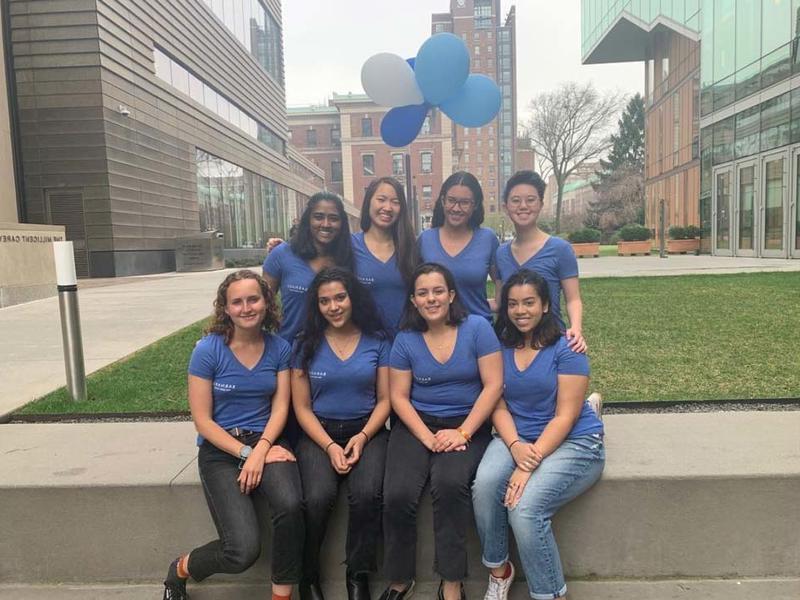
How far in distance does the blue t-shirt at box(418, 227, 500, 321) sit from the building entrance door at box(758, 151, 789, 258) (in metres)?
19.7

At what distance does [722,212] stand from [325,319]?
24.5 meters

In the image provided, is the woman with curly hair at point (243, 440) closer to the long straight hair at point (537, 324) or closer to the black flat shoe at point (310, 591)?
the black flat shoe at point (310, 591)

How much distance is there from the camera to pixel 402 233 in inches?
128

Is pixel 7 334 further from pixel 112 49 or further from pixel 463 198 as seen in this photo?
pixel 112 49

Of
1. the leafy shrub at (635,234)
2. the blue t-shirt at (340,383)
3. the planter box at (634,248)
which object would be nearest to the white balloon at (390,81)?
the blue t-shirt at (340,383)

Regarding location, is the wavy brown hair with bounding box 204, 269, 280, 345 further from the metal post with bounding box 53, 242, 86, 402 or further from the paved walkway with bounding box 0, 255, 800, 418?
the paved walkway with bounding box 0, 255, 800, 418

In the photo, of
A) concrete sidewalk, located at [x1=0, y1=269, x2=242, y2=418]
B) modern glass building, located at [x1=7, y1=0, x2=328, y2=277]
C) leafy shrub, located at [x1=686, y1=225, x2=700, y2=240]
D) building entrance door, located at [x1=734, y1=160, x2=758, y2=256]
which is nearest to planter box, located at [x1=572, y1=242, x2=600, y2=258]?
leafy shrub, located at [x1=686, y1=225, x2=700, y2=240]

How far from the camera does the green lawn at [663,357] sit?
4.45 m

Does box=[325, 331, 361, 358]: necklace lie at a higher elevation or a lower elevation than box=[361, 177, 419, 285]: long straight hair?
lower

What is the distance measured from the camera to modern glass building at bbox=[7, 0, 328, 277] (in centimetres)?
1795

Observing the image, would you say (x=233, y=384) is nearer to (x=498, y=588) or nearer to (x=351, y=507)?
(x=351, y=507)

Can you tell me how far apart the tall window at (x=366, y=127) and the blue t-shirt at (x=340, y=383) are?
72276mm

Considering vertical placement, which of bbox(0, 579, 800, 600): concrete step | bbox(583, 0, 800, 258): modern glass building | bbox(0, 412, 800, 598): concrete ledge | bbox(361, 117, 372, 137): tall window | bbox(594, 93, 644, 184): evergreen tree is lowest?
bbox(0, 579, 800, 600): concrete step

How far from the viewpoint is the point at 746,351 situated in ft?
18.1
